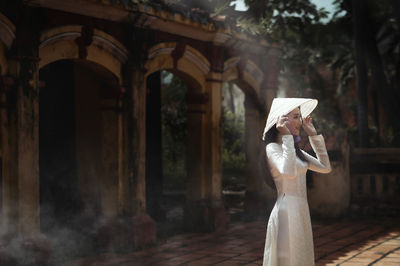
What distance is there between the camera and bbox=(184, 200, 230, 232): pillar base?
10305 millimetres

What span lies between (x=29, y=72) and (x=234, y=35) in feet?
15.6

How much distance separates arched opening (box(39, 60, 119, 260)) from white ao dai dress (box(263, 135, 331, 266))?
205 inches

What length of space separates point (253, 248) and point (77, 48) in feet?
12.7

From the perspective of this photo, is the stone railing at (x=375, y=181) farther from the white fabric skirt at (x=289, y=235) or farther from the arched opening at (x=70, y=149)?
the white fabric skirt at (x=289, y=235)

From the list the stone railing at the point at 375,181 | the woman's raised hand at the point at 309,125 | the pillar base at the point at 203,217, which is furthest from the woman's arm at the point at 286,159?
the stone railing at the point at 375,181

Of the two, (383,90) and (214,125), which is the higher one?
(383,90)

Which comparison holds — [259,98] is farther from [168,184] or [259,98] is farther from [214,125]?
[168,184]

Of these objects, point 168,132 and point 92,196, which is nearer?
point 92,196

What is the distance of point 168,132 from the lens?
20.1 m

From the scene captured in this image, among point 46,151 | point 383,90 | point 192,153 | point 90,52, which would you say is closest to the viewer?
point 90,52

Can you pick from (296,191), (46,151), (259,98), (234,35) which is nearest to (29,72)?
(46,151)

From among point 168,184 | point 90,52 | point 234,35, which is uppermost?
point 234,35

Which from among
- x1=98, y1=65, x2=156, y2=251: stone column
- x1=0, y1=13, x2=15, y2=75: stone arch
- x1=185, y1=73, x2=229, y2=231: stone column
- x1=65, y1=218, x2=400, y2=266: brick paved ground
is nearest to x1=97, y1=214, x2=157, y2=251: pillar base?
x1=98, y1=65, x2=156, y2=251: stone column

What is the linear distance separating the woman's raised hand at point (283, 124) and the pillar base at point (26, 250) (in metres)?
3.90
